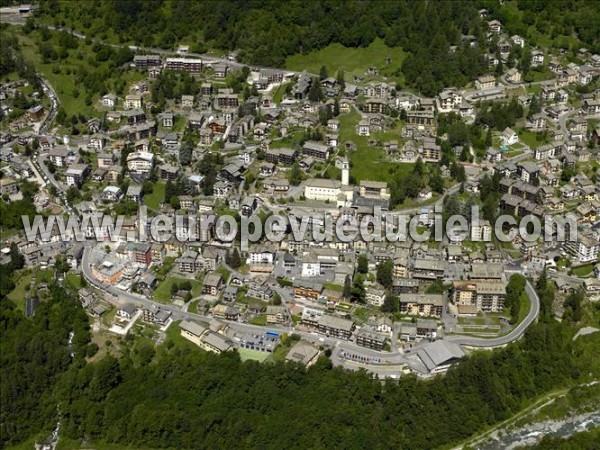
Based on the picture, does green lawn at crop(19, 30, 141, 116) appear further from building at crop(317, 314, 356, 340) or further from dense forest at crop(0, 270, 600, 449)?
building at crop(317, 314, 356, 340)

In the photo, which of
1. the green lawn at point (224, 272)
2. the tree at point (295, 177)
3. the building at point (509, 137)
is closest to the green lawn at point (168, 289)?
the green lawn at point (224, 272)

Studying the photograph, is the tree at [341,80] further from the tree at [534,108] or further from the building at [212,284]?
the building at [212,284]

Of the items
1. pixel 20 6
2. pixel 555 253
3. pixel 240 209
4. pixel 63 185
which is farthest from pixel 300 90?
pixel 20 6

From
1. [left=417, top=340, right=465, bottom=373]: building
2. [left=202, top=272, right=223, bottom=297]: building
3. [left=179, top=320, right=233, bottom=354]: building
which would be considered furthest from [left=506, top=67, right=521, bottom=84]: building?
[left=179, top=320, right=233, bottom=354]: building

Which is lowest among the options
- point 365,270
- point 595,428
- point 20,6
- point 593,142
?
point 595,428

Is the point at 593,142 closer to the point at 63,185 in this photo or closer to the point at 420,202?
the point at 420,202
